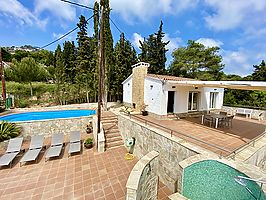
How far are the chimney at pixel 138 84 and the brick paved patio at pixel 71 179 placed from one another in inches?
319

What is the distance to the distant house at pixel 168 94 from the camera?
14.0 m

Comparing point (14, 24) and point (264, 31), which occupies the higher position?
point (264, 31)

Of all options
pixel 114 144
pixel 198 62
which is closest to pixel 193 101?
pixel 114 144

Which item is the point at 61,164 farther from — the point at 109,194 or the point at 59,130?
the point at 59,130

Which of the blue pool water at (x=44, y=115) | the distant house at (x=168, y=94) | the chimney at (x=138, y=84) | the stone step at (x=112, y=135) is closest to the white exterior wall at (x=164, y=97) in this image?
the distant house at (x=168, y=94)

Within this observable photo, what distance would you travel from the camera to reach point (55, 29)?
15.6 m

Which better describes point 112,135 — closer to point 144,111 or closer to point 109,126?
point 109,126

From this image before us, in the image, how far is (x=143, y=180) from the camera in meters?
5.37

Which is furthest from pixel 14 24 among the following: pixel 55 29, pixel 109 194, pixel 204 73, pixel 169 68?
pixel 204 73

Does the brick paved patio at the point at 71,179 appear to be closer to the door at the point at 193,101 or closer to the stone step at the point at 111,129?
the stone step at the point at 111,129

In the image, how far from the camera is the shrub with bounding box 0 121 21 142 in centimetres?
1133

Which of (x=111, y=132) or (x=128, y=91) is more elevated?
(x=128, y=91)

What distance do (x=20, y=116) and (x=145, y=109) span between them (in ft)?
48.9

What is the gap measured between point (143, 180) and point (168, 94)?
10557mm
